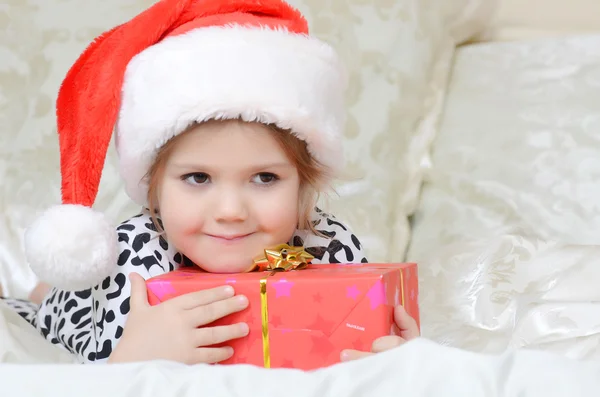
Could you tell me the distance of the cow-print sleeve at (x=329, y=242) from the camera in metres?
1.21

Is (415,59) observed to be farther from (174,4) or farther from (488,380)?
(488,380)

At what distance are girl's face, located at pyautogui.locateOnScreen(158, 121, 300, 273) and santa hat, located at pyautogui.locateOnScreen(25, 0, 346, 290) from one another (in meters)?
0.03

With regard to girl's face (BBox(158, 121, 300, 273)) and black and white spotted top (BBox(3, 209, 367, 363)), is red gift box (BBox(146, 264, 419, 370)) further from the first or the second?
black and white spotted top (BBox(3, 209, 367, 363))

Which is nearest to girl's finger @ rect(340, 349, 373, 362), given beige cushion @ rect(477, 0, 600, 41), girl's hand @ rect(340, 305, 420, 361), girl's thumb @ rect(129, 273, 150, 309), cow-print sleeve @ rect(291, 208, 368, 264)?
girl's hand @ rect(340, 305, 420, 361)

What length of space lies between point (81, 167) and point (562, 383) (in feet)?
2.26

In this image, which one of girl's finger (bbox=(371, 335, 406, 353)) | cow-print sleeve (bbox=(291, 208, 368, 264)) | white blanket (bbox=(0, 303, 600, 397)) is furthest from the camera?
cow-print sleeve (bbox=(291, 208, 368, 264))

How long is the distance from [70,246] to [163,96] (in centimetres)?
23

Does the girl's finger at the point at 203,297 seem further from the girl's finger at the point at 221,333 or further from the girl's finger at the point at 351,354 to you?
the girl's finger at the point at 351,354

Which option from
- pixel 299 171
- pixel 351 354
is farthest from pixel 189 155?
pixel 351 354

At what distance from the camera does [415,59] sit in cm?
173

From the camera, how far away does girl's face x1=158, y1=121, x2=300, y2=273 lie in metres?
0.98

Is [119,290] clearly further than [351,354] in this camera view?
Yes

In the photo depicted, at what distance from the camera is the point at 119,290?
43.1 inches

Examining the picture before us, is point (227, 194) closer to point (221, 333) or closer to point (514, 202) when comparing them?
point (221, 333)
